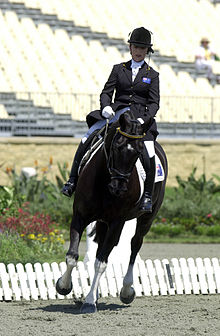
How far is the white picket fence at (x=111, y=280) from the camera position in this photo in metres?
10.2

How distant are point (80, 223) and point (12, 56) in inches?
635

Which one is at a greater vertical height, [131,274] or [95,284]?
[131,274]

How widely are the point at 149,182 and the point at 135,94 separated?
3.64 ft

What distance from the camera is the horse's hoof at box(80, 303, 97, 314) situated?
8953 millimetres

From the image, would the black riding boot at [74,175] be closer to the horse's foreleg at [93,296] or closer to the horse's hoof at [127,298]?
the horse's foreleg at [93,296]

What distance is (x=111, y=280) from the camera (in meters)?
10.6

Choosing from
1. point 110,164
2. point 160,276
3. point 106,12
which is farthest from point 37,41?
point 110,164

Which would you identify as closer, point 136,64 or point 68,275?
point 68,275

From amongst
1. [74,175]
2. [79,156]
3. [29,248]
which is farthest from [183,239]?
[79,156]

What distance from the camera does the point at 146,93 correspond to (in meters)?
9.73

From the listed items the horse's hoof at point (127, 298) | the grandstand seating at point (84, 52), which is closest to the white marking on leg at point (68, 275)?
the horse's hoof at point (127, 298)

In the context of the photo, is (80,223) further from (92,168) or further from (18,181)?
(18,181)

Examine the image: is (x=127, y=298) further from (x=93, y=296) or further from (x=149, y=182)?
(x=149, y=182)

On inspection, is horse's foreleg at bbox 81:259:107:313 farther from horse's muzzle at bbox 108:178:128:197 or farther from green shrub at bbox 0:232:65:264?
green shrub at bbox 0:232:65:264
